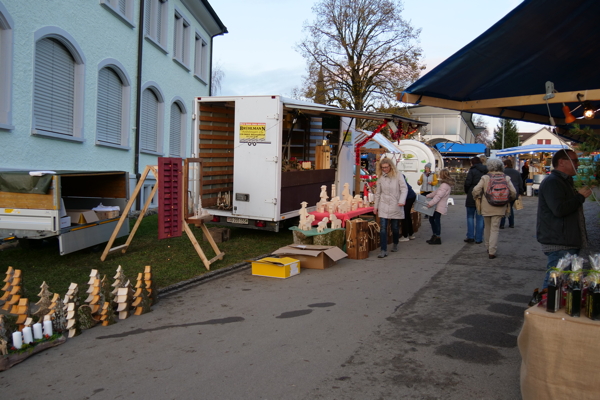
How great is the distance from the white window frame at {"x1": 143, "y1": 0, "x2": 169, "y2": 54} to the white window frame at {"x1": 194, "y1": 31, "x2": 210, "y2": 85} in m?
3.65

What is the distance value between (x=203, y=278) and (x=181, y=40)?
14021 mm

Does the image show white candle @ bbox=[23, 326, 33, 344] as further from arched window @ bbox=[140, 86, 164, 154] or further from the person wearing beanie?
the person wearing beanie

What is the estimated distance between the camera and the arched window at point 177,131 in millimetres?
19312

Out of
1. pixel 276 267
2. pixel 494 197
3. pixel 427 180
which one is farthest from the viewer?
pixel 427 180

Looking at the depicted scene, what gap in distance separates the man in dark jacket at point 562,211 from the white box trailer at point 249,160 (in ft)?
19.0

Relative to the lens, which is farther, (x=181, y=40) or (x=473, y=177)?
(x=181, y=40)

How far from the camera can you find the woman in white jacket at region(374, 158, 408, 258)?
9234 millimetres

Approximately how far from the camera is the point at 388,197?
365 inches

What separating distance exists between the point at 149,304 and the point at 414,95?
4281mm

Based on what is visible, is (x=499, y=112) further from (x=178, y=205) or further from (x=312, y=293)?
(x=178, y=205)

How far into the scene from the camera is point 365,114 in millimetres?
11516

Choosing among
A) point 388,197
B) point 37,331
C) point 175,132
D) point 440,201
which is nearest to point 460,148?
point 175,132

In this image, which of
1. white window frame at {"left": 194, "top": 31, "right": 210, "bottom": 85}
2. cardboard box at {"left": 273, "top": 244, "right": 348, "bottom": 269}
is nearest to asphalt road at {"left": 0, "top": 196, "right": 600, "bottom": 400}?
cardboard box at {"left": 273, "top": 244, "right": 348, "bottom": 269}

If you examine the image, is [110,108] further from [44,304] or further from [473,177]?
[44,304]
